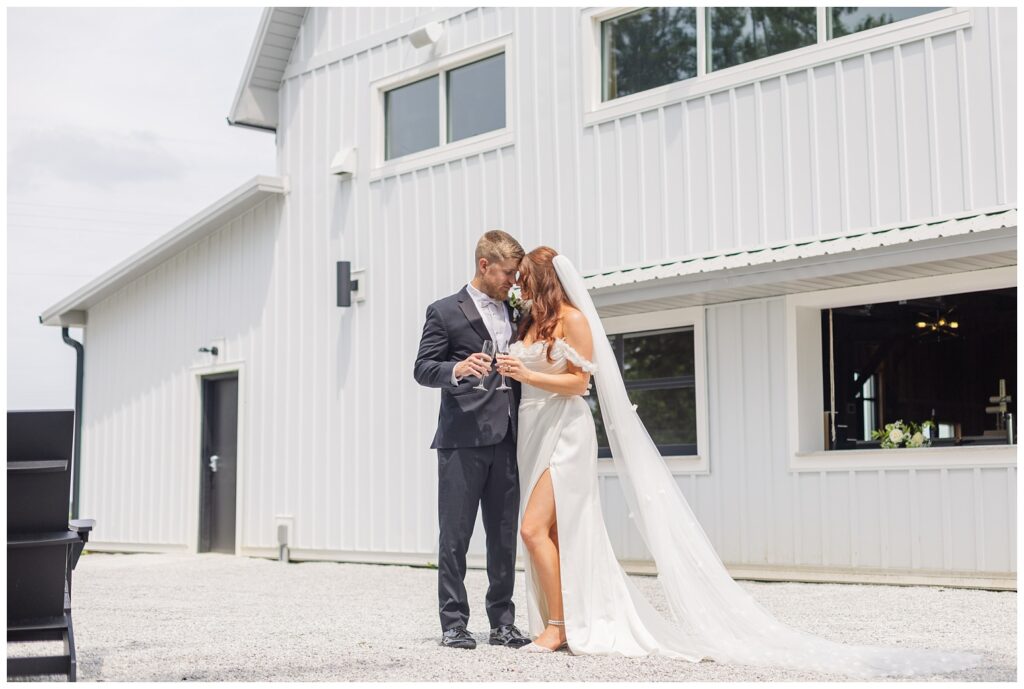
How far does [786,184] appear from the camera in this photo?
8719 millimetres

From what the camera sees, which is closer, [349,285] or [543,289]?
[543,289]

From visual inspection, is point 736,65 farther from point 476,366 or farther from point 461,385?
point 476,366

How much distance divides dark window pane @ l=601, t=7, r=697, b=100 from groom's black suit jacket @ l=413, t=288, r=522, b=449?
15.7ft

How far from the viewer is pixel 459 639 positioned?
528cm

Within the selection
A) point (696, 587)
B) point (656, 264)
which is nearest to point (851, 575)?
point (656, 264)

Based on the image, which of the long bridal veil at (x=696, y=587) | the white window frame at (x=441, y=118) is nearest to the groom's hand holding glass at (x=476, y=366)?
the long bridal veil at (x=696, y=587)

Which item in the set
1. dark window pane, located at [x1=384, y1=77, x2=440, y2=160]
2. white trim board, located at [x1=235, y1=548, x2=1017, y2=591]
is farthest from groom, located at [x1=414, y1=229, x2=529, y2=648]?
dark window pane, located at [x1=384, y1=77, x2=440, y2=160]

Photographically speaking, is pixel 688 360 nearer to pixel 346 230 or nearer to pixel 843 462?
pixel 843 462

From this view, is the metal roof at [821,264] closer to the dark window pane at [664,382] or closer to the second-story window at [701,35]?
the dark window pane at [664,382]

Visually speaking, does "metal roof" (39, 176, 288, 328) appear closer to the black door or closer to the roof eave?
the roof eave

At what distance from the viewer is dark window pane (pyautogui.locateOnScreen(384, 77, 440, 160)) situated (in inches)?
456

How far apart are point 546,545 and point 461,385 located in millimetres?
801

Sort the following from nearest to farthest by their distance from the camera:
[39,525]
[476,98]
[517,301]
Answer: [39,525]
[517,301]
[476,98]

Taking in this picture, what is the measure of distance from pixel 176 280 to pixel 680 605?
34.5 feet
